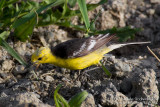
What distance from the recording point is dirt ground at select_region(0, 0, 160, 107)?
13.3 feet

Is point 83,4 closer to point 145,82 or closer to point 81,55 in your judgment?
point 81,55

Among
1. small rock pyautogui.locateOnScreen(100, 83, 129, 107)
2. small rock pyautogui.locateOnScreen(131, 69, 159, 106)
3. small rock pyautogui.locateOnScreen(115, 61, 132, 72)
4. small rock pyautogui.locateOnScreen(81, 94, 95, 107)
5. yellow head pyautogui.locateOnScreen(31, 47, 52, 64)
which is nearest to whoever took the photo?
small rock pyautogui.locateOnScreen(81, 94, 95, 107)

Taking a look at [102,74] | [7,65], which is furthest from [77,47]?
[7,65]

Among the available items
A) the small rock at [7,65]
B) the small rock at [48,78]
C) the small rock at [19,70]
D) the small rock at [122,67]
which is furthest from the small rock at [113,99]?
the small rock at [7,65]

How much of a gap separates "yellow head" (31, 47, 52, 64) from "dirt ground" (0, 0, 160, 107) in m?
0.20

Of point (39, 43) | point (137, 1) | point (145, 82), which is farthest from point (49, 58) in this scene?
point (137, 1)

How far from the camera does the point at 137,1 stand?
7.31 metres

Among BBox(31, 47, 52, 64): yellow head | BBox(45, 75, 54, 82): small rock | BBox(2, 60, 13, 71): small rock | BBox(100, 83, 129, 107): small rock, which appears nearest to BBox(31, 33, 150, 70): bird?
BBox(31, 47, 52, 64): yellow head

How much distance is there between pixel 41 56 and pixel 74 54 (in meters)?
0.69

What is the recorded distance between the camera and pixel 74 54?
510 centimetres

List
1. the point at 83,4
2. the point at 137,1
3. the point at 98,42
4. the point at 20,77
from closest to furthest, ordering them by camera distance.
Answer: the point at 83,4 < the point at 20,77 < the point at 98,42 < the point at 137,1

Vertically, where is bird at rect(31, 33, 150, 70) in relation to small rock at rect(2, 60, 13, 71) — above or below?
below

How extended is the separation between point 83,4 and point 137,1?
3349 millimetres

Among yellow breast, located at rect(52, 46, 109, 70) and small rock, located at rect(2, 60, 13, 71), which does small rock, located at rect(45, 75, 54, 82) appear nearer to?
yellow breast, located at rect(52, 46, 109, 70)
